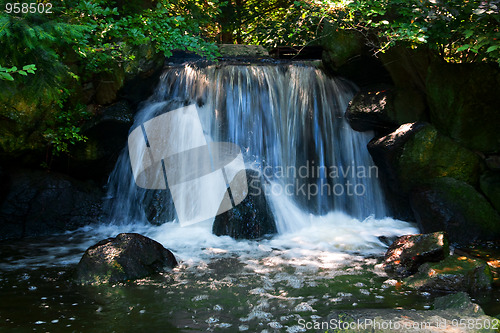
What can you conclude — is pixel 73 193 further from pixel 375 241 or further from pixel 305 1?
pixel 305 1

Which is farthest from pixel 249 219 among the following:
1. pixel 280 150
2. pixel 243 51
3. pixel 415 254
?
pixel 243 51

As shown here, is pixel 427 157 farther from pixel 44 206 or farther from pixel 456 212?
pixel 44 206

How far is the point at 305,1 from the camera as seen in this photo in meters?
8.86

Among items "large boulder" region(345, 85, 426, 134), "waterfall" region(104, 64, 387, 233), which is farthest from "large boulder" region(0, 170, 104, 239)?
"large boulder" region(345, 85, 426, 134)

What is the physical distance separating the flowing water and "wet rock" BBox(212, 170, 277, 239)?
7.8 inches

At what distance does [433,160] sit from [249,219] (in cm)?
364

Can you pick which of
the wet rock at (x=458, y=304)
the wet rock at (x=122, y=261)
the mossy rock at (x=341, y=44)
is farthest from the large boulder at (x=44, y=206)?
the wet rock at (x=458, y=304)

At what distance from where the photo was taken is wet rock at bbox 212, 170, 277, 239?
22.8 ft

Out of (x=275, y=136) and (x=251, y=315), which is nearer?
(x=251, y=315)

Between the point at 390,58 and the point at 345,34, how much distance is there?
1124 millimetres

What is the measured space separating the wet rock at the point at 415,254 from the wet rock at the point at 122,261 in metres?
2.96

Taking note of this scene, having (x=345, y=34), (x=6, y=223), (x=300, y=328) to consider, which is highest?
(x=345, y=34)

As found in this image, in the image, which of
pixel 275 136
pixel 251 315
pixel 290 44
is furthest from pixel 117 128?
pixel 290 44

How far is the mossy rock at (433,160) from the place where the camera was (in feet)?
24.7
